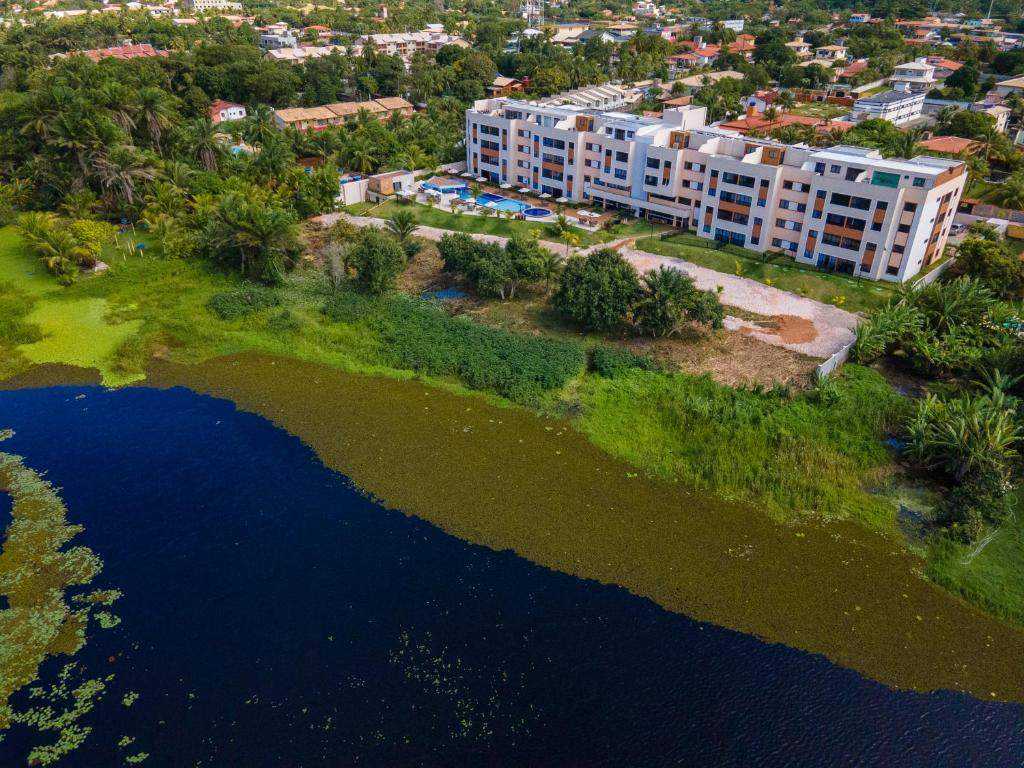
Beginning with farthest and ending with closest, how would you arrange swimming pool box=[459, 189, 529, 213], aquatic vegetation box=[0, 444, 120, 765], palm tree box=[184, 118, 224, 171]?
palm tree box=[184, 118, 224, 171]
swimming pool box=[459, 189, 529, 213]
aquatic vegetation box=[0, 444, 120, 765]

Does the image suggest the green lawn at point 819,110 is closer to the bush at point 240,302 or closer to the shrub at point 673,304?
the shrub at point 673,304

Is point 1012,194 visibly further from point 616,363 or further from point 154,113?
point 154,113

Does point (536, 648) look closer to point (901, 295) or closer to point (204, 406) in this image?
point (204, 406)

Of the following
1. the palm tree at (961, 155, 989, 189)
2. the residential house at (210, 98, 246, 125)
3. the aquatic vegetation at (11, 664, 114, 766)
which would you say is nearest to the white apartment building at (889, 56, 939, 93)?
the palm tree at (961, 155, 989, 189)

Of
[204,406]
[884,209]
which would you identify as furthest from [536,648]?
[884,209]

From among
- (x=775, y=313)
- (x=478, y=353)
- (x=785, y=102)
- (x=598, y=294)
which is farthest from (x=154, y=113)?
(x=785, y=102)

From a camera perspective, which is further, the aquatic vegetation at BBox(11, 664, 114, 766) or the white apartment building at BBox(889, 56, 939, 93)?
the white apartment building at BBox(889, 56, 939, 93)

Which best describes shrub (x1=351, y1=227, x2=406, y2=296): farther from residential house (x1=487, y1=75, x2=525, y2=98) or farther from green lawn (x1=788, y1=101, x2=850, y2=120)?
residential house (x1=487, y1=75, x2=525, y2=98)
